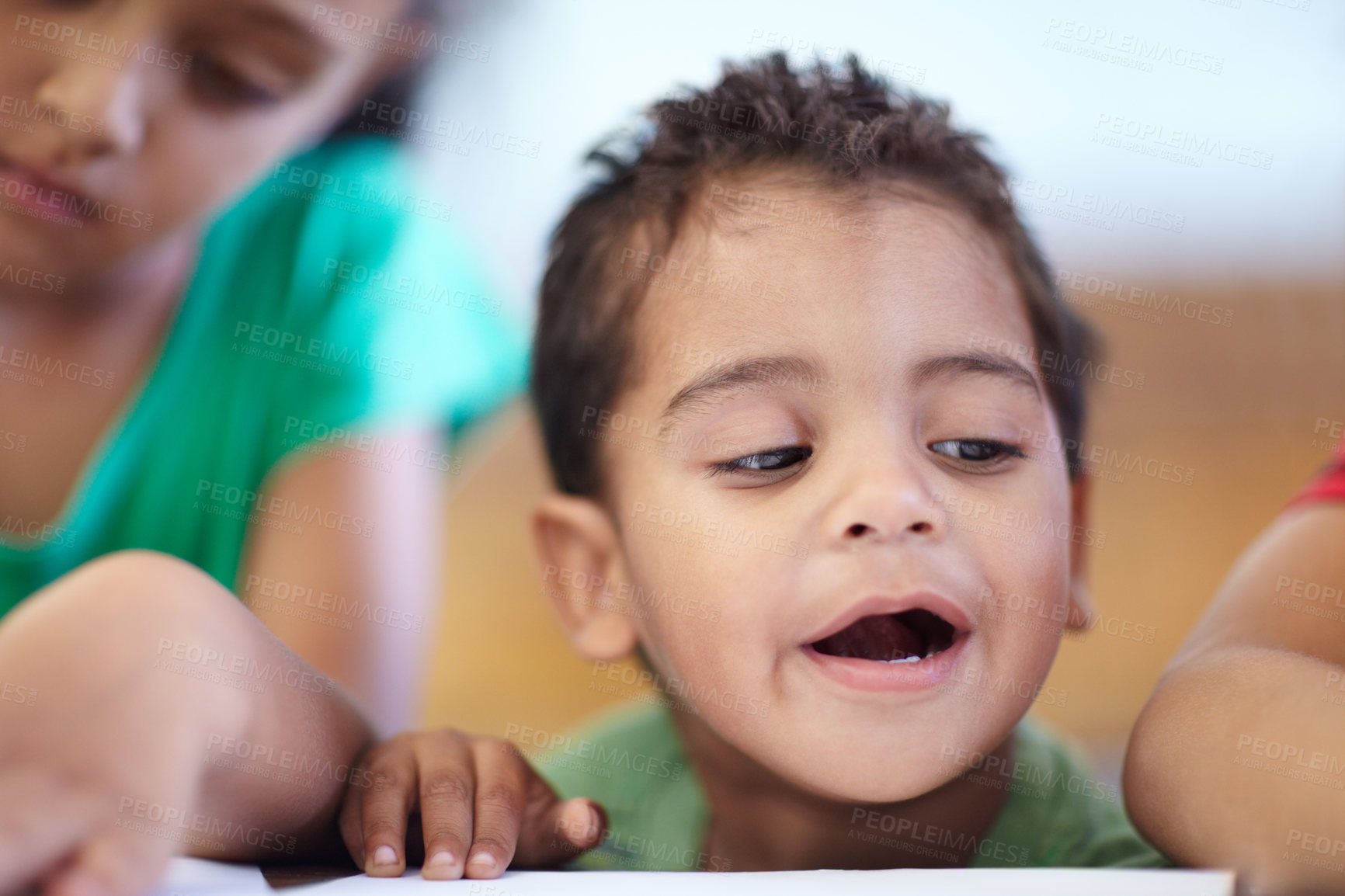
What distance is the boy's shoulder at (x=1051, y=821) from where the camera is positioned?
31.6 inches

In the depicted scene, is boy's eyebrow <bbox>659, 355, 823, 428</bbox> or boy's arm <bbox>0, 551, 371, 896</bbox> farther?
boy's eyebrow <bbox>659, 355, 823, 428</bbox>

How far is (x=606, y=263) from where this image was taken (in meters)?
0.87

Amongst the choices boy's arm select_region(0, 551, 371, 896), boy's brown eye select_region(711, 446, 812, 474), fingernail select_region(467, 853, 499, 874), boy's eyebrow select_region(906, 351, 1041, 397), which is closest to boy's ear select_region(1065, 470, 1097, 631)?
boy's eyebrow select_region(906, 351, 1041, 397)

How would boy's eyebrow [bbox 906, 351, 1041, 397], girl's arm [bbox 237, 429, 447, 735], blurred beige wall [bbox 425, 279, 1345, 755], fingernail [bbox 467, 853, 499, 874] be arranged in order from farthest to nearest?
blurred beige wall [bbox 425, 279, 1345, 755]
girl's arm [bbox 237, 429, 447, 735]
boy's eyebrow [bbox 906, 351, 1041, 397]
fingernail [bbox 467, 853, 499, 874]

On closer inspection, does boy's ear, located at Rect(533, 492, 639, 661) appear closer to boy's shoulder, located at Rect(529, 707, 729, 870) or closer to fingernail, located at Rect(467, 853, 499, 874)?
boy's shoulder, located at Rect(529, 707, 729, 870)

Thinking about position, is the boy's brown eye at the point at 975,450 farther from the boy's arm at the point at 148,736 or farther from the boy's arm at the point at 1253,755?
the boy's arm at the point at 148,736

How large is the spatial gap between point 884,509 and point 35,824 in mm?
474

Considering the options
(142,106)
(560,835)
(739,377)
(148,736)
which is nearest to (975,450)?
(739,377)

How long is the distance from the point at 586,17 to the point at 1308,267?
0.95 meters

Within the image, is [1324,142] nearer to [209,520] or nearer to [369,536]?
[369,536]

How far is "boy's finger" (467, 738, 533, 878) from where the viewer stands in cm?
61

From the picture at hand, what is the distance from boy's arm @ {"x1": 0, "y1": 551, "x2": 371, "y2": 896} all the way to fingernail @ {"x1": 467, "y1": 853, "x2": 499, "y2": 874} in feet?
0.39

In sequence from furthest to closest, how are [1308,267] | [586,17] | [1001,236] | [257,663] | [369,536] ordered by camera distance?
1. [1308,267]
2. [586,17]
3. [369,536]
4. [1001,236]
5. [257,663]

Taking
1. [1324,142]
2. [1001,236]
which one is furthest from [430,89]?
[1324,142]
